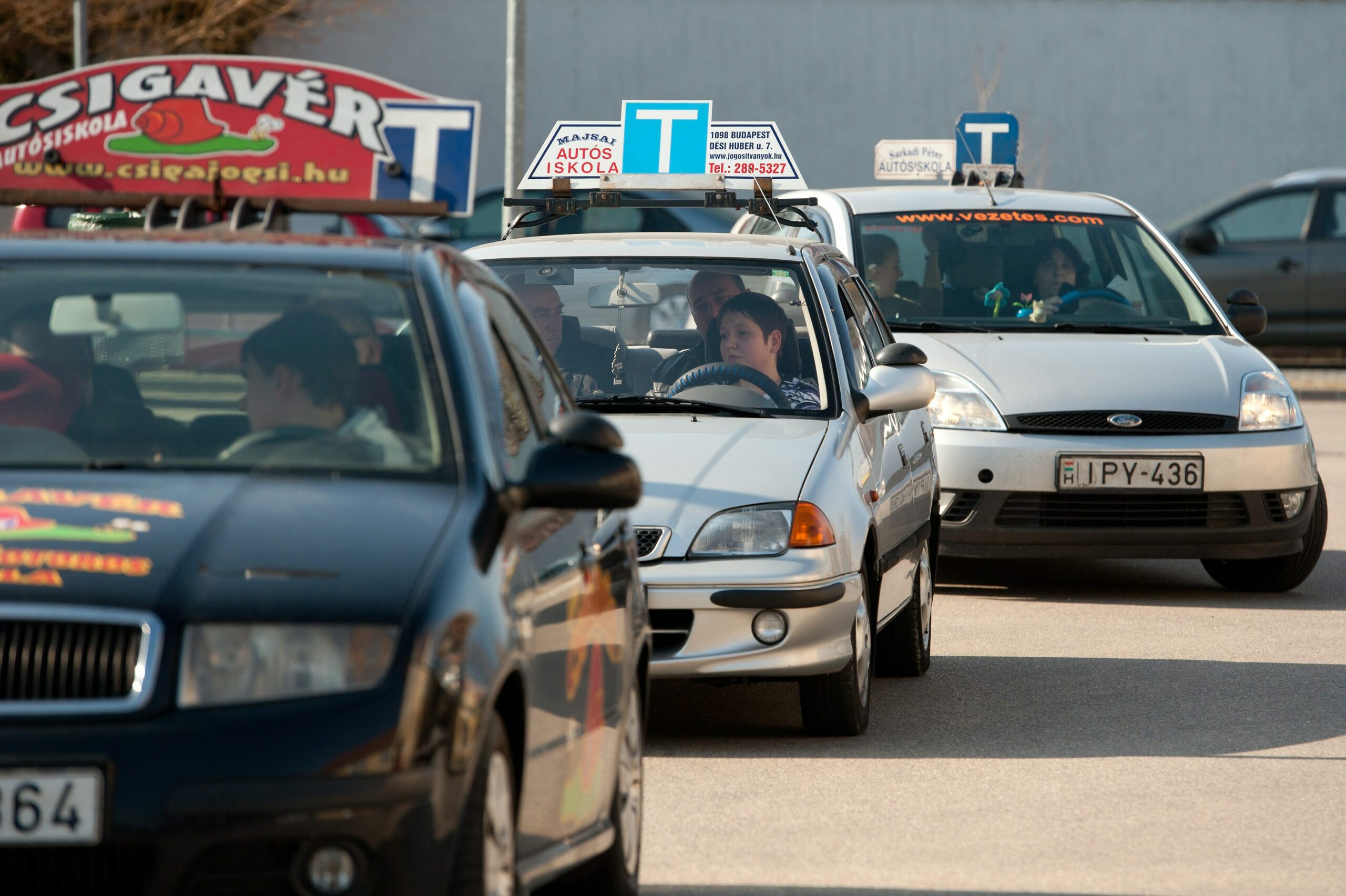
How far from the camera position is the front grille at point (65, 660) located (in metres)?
3.20

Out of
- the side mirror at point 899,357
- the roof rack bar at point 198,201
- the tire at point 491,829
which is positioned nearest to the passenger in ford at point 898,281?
the side mirror at point 899,357

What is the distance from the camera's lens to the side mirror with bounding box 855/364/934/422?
23.2 feet

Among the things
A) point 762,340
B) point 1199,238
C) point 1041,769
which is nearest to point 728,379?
point 762,340

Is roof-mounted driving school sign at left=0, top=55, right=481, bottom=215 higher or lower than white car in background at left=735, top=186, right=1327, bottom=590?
higher

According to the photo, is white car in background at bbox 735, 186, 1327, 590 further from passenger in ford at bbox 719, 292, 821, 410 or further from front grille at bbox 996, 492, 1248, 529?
passenger in ford at bbox 719, 292, 821, 410

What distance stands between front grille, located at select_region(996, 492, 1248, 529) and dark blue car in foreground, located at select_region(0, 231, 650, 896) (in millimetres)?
4962

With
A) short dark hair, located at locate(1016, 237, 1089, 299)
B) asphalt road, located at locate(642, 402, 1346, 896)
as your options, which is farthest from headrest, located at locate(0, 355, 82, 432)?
short dark hair, located at locate(1016, 237, 1089, 299)

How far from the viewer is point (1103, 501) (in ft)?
31.3

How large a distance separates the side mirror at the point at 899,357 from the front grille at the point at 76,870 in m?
4.62

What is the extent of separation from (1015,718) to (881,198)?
14.1 ft

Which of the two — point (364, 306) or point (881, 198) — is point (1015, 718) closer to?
point (364, 306)

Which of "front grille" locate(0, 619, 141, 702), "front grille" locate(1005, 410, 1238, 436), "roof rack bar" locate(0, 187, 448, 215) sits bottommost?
"front grille" locate(0, 619, 141, 702)

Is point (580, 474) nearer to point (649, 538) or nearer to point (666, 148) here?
point (649, 538)

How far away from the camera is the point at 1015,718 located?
7184 millimetres
